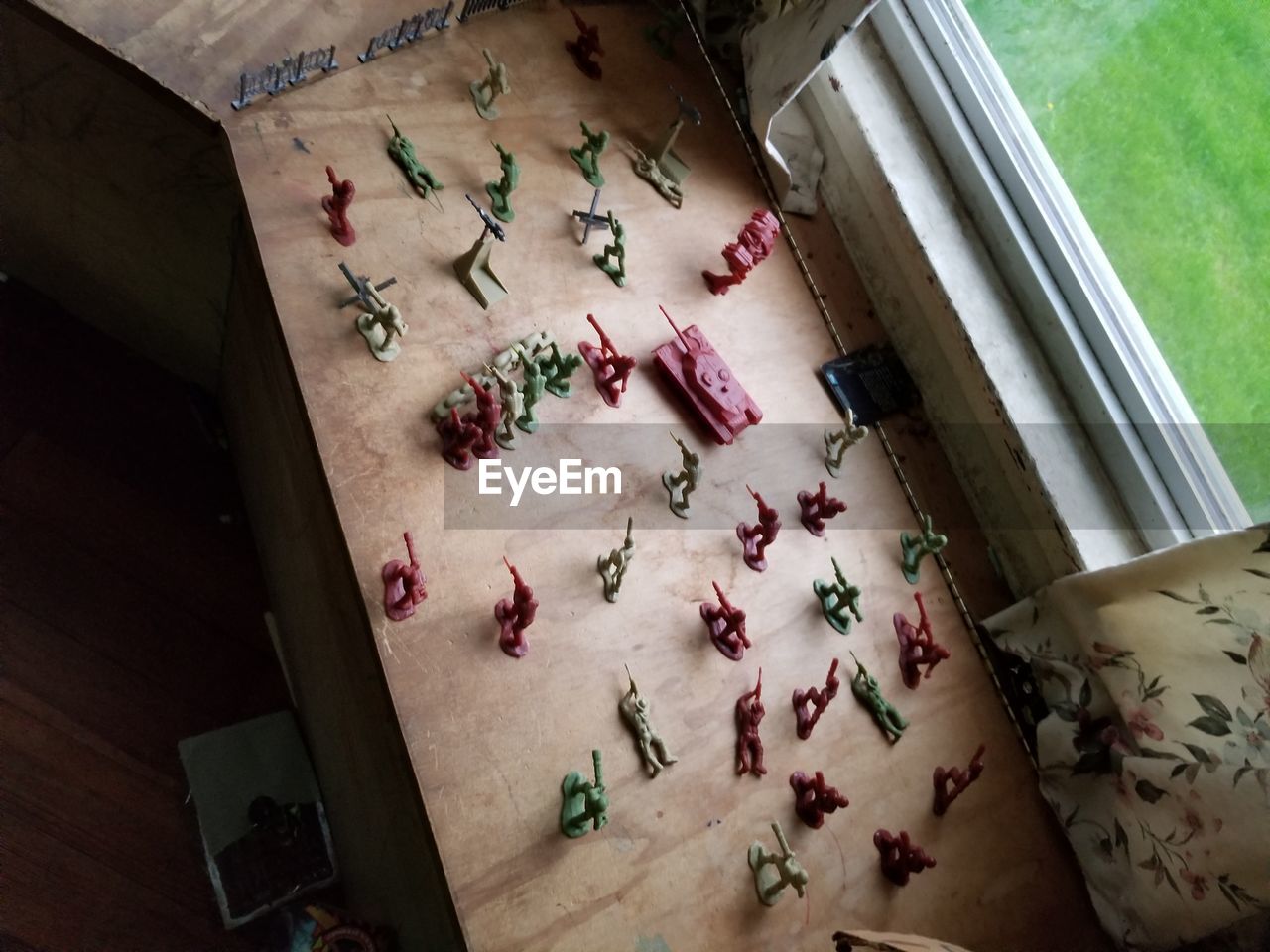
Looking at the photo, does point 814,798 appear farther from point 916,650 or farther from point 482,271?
point 482,271

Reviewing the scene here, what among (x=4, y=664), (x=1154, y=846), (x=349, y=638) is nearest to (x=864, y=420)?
(x=1154, y=846)

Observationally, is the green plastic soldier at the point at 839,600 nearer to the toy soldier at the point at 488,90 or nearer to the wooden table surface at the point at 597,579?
the wooden table surface at the point at 597,579

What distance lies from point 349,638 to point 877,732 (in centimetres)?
55

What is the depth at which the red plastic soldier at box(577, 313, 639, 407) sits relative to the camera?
42.9 inches

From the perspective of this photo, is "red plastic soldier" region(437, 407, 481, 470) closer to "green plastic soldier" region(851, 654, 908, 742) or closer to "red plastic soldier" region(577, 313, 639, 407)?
"red plastic soldier" region(577, 313, 639, 407)

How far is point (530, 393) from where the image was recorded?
1038 millimetres

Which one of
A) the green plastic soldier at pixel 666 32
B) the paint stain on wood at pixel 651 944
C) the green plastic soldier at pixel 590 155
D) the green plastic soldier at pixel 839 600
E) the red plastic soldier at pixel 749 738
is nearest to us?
the paint stain on wood at pixel 651 944

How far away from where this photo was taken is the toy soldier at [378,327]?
1.00 meters

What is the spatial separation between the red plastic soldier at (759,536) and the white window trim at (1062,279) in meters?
0.43

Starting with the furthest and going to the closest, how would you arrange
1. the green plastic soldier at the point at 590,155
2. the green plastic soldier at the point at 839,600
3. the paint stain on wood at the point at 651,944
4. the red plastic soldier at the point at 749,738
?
the green plastic soldier at the point at 590,155 → the green plastic soldier at the point at 839,600 → the red plastic soldier at the point at 749,738 → the paint stain on wood at the point at 651,944

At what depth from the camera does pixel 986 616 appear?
46.8 inches

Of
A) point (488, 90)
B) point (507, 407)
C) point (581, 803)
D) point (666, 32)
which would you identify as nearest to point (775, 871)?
point (581, 803)

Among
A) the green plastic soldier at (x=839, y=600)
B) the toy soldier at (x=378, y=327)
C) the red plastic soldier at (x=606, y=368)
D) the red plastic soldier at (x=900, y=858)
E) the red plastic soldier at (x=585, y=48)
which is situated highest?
the red plastic soldier at (x=585, y=48)

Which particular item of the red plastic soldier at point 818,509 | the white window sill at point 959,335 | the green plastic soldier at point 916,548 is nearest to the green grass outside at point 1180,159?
the white window sill at point 959,335
